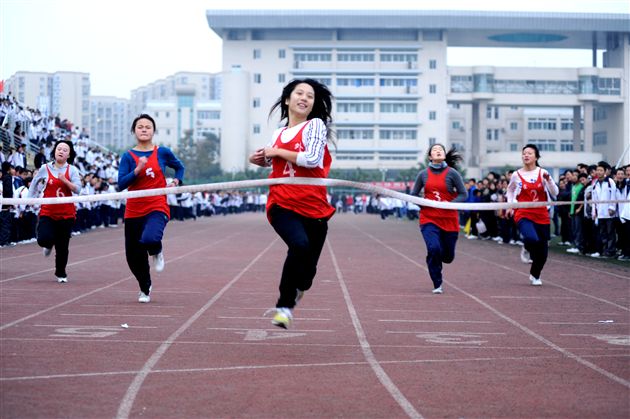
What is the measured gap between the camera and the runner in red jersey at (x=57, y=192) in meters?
13.6

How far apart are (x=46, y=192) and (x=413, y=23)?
11000 centimetres

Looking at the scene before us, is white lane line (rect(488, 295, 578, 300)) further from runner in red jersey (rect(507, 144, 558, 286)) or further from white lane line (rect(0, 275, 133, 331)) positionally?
white lane line (rect(0, 275, 133, 331))

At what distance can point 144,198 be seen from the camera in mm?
10945

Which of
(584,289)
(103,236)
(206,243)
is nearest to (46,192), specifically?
(584,289)

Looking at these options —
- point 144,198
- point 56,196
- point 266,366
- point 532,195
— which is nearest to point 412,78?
point 532,195

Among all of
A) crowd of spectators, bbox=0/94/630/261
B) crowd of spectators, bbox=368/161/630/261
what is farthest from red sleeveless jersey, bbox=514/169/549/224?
crowd of spectators, bbox=368/161/630/261

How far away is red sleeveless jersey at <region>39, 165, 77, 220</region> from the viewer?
13.6m

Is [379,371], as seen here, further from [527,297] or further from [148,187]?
[527,297]

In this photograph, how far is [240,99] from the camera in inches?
4865

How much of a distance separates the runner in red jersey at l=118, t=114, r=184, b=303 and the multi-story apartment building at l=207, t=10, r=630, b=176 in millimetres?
106548

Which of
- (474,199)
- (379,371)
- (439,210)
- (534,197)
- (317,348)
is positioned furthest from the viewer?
(474,199)

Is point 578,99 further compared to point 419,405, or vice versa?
point 578,99

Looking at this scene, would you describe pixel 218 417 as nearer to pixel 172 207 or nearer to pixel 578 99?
pixel 172 207

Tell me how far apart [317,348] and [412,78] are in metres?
116
